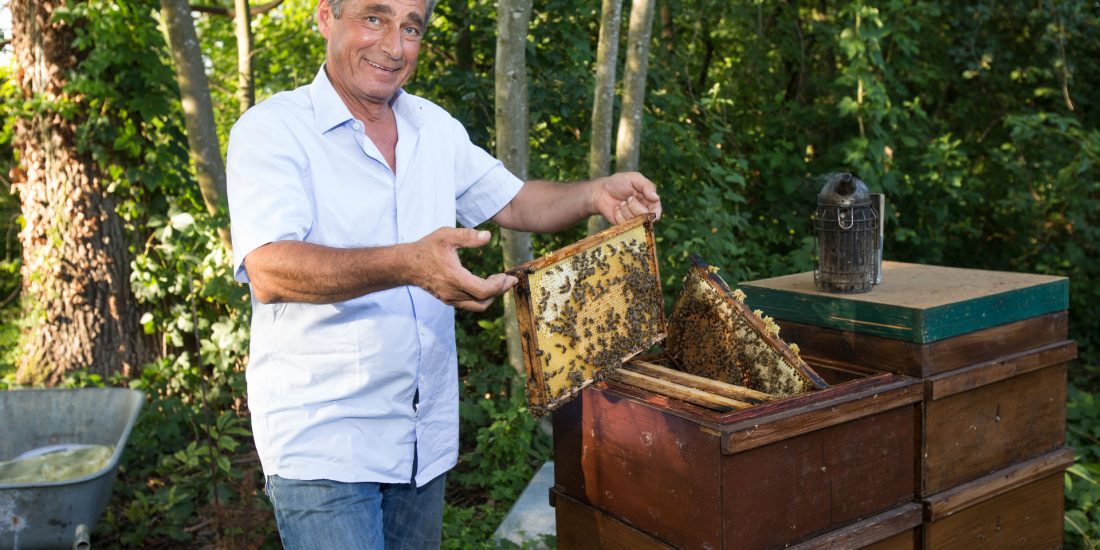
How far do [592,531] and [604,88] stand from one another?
8.17 ft

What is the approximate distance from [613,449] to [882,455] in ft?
1.94

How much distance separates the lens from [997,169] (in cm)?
709

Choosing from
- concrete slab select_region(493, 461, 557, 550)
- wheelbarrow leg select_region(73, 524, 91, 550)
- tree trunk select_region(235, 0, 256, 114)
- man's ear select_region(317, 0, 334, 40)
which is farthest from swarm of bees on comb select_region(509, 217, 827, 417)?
tree trunk select_region(235, 0, 256, 114)

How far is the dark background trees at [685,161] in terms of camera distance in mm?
4172

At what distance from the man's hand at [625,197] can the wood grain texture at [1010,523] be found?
97cm

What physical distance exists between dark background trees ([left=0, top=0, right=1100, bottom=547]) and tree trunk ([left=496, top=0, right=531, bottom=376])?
0.81 m

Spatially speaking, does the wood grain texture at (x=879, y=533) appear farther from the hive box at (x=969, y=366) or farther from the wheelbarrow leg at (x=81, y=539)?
the wheelbarrow leg at (x=81, y=539)

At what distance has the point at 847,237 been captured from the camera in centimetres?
225

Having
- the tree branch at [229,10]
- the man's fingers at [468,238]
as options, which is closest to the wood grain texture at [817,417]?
the man's fingers at [468,238]

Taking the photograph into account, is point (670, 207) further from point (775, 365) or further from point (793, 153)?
point (775, 365)

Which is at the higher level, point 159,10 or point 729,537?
point 159,10

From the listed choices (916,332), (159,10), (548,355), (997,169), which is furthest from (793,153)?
(548,355)

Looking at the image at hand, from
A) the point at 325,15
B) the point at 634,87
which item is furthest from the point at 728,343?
the point at 634,87

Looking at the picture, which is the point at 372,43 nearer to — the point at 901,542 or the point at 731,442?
the point at 731,442
